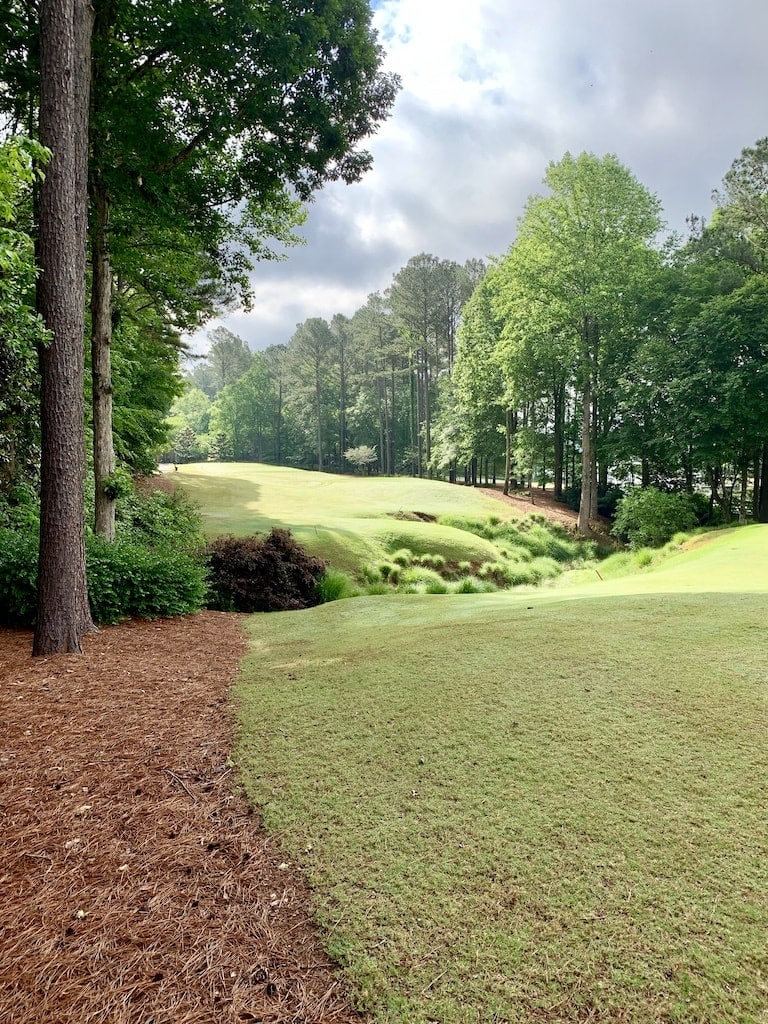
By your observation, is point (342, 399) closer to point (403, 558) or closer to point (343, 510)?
point (343, 510)

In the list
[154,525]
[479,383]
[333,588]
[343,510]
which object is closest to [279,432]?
[479,383]

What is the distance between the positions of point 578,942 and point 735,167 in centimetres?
2413

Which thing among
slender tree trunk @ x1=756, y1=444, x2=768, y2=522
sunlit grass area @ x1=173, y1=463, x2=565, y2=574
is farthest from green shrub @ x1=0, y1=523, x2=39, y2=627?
slender tree trunk @ x1=756, y1=444, x2=768, y2=522

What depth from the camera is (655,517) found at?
56.9ft

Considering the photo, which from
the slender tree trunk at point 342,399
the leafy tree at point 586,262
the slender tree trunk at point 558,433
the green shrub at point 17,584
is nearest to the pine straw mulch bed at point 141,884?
the green shrub at point 17,584

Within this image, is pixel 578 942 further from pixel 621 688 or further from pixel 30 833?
pixel 30 833

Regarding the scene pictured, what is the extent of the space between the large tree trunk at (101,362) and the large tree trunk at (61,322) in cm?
233

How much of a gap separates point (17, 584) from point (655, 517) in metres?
17.9

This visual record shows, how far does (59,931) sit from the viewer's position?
1767 millimetres

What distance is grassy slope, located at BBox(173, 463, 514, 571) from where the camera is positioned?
13.9 meters

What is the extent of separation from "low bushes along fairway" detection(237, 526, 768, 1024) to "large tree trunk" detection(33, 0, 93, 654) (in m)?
2.36

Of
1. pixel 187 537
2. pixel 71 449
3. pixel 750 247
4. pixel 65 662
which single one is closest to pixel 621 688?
pixel 65 662

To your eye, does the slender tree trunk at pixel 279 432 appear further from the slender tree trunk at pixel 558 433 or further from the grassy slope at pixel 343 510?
the slender tree trunk at pixel 558 433

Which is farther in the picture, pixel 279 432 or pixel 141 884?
pixel 279 432
